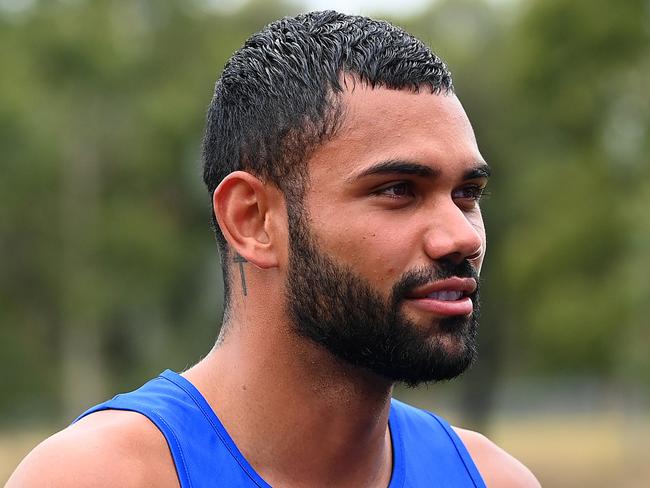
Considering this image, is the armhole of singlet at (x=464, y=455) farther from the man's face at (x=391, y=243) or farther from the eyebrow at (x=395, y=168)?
the eyebrow at (x=395, y=168)

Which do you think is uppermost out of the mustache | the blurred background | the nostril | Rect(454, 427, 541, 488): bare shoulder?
the blurred background

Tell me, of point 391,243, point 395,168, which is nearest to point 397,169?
point 395,168

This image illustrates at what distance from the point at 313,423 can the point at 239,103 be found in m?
0.96

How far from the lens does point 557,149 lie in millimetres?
27938

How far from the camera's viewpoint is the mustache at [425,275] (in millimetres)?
3195

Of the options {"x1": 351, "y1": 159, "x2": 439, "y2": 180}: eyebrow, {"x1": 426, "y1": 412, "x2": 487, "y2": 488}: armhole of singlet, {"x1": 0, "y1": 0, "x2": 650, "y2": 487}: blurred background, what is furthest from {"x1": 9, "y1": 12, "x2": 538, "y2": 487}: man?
{"x1": 0, "y1": 0, "x2": 650, "y2": 487}: blurred background

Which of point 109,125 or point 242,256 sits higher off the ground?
point 109,125

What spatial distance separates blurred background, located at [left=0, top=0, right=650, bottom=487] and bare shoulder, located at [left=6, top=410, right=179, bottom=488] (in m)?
22.3

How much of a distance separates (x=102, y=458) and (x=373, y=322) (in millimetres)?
795

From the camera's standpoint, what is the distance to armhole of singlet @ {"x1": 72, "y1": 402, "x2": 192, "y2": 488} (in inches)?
125

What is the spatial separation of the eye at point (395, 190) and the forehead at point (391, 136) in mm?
71

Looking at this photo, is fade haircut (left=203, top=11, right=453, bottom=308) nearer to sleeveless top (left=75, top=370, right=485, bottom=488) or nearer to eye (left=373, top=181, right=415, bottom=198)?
eye (left=373, top=181, right=415, bottom=198)

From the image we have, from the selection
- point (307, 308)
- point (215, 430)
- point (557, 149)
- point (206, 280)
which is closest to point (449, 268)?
point (307, 308)

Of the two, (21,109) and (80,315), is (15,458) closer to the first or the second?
(80,315)
